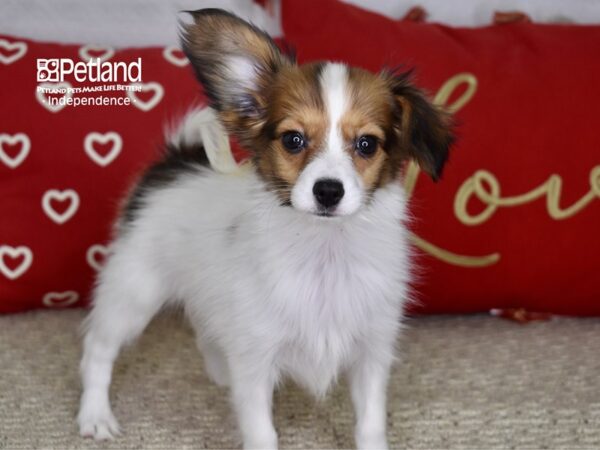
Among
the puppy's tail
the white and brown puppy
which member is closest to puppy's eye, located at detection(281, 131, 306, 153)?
the white and brown puppy

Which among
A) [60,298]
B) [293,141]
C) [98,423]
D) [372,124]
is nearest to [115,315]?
[98,423]

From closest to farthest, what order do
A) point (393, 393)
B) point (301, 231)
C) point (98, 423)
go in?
point (301, 231) < point (98, 423) < point (393, 393)

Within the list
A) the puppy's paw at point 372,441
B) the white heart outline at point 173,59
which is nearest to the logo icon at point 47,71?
the white heart outline at point 173,59

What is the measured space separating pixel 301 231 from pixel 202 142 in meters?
0.47

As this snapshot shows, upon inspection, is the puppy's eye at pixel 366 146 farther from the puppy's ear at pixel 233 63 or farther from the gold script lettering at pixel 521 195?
the gold script lettering at pixel 521 195

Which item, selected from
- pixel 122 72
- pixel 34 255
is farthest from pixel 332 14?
pixel 34 255

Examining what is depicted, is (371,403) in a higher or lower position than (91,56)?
lower

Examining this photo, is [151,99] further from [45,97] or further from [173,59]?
[45,97]

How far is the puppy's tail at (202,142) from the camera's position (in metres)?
1.73

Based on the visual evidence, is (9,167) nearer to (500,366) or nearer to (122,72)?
(122,72)

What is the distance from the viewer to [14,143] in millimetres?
2049

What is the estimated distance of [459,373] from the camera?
1.84 meters

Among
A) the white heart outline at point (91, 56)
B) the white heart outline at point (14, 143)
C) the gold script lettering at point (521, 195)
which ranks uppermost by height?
the white heart outline at point (91, 56)

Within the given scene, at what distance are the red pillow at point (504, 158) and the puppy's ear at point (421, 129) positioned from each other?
0.49m
